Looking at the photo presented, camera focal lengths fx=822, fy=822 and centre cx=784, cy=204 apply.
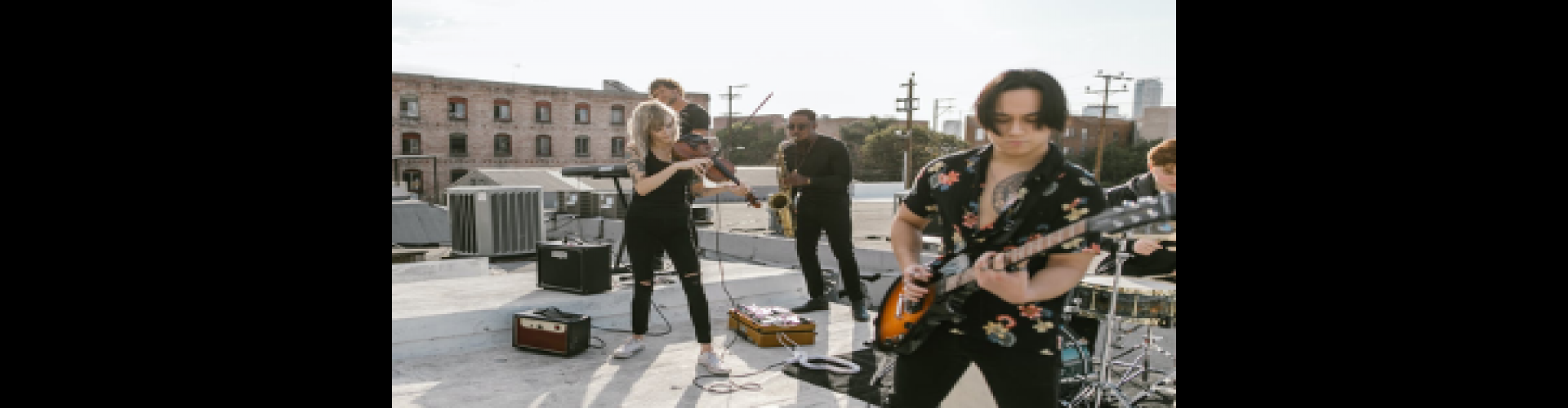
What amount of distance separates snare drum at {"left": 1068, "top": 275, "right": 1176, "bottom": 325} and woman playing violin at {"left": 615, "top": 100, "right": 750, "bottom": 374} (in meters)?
1.65

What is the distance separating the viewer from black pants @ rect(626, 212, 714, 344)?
382 centimetres

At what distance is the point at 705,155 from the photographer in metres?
3.89

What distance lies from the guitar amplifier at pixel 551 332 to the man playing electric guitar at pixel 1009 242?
277cm

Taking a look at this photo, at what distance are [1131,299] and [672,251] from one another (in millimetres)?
2008

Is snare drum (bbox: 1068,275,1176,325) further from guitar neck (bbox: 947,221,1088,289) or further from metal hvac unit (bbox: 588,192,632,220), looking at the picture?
metal hvac unit (bbox: 588,192,632,220)

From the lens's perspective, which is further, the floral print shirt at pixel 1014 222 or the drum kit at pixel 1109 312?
the drum kit at pixel 1109 312

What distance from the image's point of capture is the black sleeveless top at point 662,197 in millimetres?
3760

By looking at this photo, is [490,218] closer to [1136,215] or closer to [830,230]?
[830,230]

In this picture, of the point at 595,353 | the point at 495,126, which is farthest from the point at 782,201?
the point at 495,126

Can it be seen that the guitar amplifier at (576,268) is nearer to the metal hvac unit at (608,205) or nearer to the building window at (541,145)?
the metal hvac unit at (608,205)

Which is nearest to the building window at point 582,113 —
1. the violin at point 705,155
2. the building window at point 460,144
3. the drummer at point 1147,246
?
the building window at point 460,144
